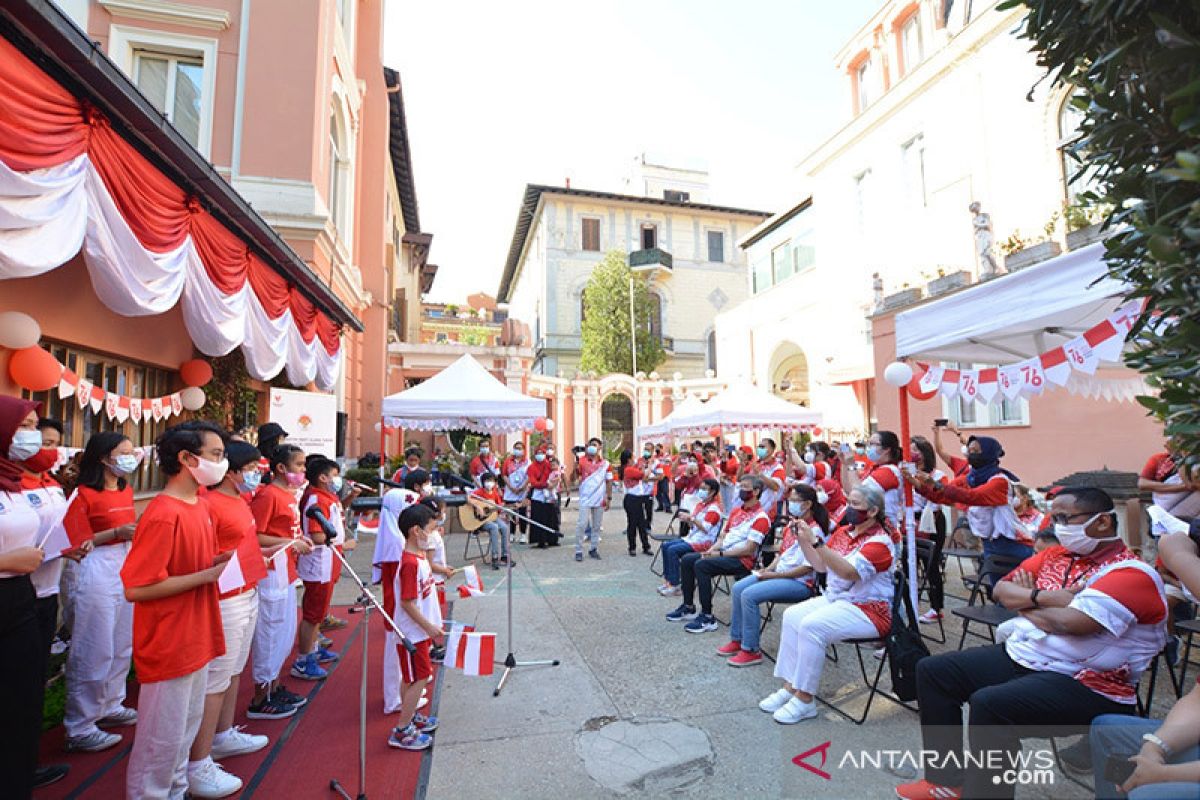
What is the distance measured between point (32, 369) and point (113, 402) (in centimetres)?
101

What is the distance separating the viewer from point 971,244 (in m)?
12.9

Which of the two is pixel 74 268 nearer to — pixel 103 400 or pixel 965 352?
pixel 103 400

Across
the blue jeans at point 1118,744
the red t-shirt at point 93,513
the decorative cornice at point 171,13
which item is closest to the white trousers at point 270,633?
the red t-shirt at point 93,513

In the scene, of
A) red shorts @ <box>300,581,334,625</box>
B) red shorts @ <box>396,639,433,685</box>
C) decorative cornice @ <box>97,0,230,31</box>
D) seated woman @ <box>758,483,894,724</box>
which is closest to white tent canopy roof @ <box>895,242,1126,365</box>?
seated woman @ <box>758,483,894,724</box>

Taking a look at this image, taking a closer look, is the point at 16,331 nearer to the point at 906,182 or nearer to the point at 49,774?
the point at 49,774

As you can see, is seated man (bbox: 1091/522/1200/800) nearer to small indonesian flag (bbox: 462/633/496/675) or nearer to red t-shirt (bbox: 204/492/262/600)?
small indonesian flag (bbox: 462/633/496/675)

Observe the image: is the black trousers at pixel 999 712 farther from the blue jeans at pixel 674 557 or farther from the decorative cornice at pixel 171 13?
the decorative cornice at pixel 171 13

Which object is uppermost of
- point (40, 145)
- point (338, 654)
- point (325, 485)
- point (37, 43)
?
point (37, 43)

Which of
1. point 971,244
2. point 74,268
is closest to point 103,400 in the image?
point 74,268

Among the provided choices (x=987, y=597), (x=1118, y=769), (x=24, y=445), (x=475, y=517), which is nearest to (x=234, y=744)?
(x=24, y=445)

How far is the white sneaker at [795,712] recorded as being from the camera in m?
3.86

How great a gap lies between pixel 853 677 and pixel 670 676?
1.43 metres

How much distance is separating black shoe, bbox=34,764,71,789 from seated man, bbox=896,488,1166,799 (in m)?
4.54

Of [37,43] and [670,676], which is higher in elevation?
[37,43]
